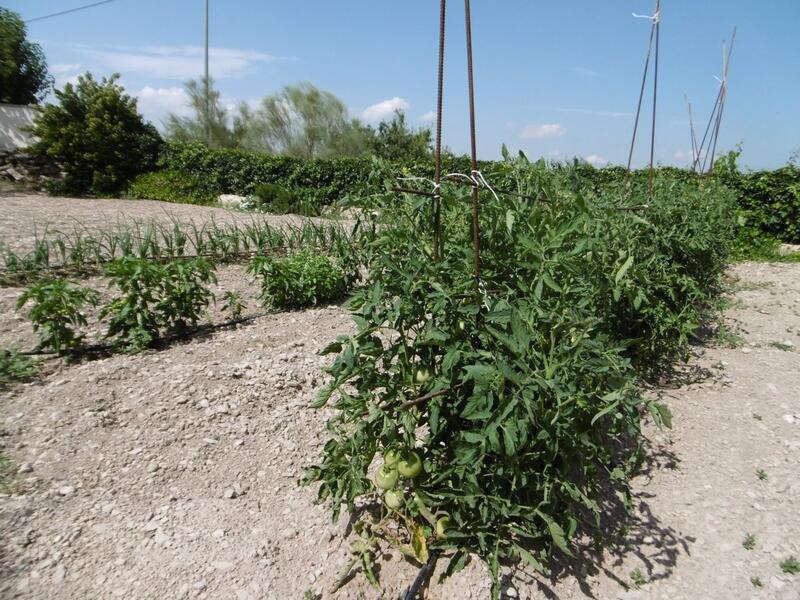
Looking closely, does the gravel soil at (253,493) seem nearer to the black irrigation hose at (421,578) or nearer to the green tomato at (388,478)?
the black irrigation hose at (421,578)

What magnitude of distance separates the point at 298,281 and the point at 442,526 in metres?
2.67

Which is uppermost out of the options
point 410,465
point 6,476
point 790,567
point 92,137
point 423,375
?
point 92,137

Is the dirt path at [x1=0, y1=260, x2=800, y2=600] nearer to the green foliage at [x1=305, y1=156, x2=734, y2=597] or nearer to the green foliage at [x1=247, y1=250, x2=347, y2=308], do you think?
the green foliage at [x1=305, y1=156, x2=734, y2=597]

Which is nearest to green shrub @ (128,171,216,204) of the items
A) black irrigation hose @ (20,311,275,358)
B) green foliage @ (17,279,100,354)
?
black irrigation hose @ (20,311,275,358)

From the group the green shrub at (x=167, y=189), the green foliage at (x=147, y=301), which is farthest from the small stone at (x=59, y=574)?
the green shrub at (x=167, y=189)

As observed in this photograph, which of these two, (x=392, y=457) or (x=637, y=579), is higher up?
(x=392, y=457)

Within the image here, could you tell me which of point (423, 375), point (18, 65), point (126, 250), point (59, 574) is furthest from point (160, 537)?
point (18, 65)

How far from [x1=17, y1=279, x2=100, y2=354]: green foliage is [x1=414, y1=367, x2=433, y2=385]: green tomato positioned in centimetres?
248

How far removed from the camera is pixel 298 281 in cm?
408

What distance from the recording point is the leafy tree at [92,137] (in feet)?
40.2

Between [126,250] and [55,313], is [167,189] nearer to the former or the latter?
[126,250]

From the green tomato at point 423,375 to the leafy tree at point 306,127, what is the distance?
976 inches

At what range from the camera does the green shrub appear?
12.4 meters

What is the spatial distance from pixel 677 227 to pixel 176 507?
11.5ft
